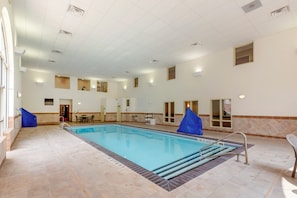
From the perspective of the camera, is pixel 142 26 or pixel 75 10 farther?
pixel 142 26

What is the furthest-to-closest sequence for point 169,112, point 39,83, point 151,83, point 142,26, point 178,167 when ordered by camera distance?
1. point 151,83
2. point 39,83
3. point 169,112
4. point 142,26
5. point 178,167

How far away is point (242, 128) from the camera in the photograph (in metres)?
6.83

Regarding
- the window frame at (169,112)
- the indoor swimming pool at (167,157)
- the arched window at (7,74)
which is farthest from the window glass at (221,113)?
the arched window at (7,74)

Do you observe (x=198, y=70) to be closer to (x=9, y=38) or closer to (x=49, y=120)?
(x=9, y=38)

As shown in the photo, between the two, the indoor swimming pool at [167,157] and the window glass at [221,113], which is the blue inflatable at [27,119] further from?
the window glass at [221,113]

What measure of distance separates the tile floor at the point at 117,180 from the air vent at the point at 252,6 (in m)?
3.82

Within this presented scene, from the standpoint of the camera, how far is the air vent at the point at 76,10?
4.22 meters

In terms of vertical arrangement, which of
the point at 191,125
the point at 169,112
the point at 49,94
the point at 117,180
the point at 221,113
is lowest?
the point at 117,180

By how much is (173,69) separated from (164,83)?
3.55 ft

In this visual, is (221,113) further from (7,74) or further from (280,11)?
(7,74)

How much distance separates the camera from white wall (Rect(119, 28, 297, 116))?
18.6 feet

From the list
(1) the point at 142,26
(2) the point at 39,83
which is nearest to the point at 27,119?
(2) the point at 39,83

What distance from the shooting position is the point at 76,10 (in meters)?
4.34

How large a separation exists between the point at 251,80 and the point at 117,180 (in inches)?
257
